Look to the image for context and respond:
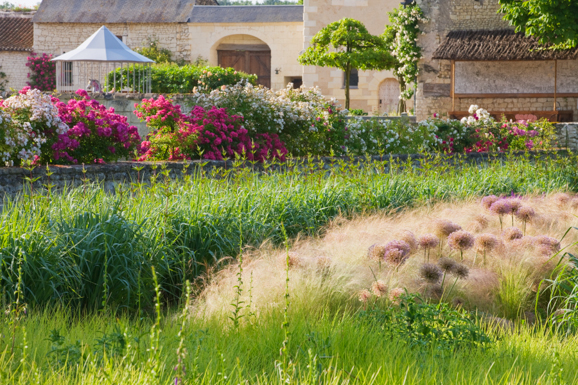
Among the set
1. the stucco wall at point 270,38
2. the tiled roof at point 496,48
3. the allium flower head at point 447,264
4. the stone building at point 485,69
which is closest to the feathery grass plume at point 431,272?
the allium flower head at point 447,264

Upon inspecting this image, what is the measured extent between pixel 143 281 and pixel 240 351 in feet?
4.66

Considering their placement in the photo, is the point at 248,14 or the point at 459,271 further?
the point at 248,14

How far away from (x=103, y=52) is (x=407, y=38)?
10391 mm

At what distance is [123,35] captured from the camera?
25.9 m

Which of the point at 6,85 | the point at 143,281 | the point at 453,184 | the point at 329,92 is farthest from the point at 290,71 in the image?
the point at 143,281

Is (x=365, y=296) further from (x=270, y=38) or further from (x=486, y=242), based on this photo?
(x=270, y=38)

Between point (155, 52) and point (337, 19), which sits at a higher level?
point (337, 19)

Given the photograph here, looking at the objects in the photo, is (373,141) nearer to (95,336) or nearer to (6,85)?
(95,336)

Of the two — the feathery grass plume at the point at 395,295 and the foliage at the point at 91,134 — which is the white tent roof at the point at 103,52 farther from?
the feathery grass plume at the point at 395,295

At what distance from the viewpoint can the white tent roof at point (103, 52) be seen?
1449 cm

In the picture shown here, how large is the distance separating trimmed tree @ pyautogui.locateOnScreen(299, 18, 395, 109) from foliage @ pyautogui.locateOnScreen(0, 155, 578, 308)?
12.2 m

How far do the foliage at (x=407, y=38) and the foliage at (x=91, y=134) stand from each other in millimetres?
13910

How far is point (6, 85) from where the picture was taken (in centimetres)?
2553

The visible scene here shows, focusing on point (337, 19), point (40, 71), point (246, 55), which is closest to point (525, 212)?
point (337, 19)
